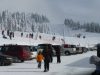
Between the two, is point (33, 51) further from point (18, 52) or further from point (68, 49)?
point (68, 49)

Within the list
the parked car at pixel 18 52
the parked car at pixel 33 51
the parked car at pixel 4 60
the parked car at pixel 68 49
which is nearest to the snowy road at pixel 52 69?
the parked car at pixel 4 60

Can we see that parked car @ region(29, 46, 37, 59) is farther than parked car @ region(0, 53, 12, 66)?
Yes

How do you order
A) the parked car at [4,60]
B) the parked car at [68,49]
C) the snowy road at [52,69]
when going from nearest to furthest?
the snowy road at [52,69]
the parked car at [4,60]
the parked car at [68,49]

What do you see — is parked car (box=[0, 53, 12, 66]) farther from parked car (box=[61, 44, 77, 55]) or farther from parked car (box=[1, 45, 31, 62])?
parked car (box=[61, 44, 77, 55])

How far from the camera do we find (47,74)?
69.6ft

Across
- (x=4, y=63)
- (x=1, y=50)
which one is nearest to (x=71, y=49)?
(x=1, y=50)

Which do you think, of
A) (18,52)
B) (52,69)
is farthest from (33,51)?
(52,69)

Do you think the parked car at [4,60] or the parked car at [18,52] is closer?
the parked car at [4,60]

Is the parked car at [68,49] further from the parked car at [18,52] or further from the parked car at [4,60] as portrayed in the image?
the parked car at [4,60]


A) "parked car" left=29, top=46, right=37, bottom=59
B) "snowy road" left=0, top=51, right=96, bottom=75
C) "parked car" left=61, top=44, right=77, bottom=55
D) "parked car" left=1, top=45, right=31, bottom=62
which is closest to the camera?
"snowy road" left=0, top=51, right=96, bottom=75

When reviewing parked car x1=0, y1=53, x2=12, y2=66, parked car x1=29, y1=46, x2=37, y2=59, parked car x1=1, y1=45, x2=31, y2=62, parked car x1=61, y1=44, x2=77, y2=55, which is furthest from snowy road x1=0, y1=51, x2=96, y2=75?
parked car x1=61, y1=44, x2=77, y2=55

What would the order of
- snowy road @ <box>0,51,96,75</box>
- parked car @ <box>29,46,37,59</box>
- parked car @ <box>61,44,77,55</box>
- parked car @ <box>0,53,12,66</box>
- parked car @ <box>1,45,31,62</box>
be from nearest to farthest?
1. snowy road @ <box>0,51,96,75</box>
2. parked car @ <box>0,53,12,66</box>
3. parked car @ <box>1,45,31,62</box>
4. parked car @ <box>29,46,37,59</box>
5. parked car @ <box>61,44,77,55</box>

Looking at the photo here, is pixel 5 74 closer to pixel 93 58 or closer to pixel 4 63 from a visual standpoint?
pixel 93 58

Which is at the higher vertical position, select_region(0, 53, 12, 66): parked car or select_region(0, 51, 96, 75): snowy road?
select_region(0, 53, 12, 66): parked car
